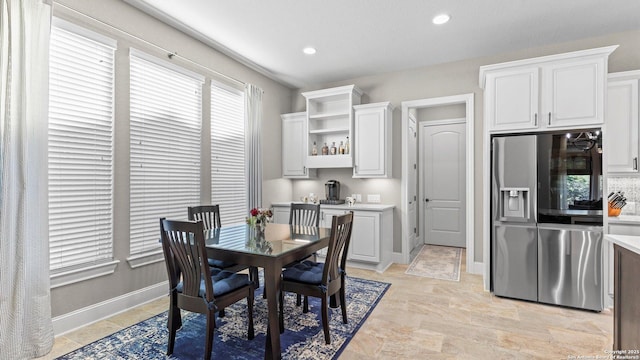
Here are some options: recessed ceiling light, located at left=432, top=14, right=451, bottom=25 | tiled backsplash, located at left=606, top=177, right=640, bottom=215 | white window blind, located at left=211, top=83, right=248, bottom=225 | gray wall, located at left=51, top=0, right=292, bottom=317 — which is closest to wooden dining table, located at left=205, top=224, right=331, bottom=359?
gray wall, located at left=51, top=0, right=292, bottom=317

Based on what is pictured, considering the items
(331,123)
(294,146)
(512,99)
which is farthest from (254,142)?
(512,99)

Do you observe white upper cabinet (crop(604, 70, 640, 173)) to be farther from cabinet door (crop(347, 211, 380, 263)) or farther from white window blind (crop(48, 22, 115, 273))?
white window blind (crop(48, 22, 115, 273))

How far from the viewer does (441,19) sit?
312 centimetres

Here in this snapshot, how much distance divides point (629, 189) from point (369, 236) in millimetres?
2929

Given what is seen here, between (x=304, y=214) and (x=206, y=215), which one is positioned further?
(x=304, y=214)

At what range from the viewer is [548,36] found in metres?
3.47

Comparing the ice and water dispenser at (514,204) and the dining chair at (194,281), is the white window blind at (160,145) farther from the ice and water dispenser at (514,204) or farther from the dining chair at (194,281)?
the ice and water dispenser at (514,204)

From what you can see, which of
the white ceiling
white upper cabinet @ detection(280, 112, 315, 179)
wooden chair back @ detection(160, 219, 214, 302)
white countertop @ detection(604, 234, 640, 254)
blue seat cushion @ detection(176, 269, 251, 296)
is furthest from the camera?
white upper cabinet @ detection(280, 112, 315, 179)

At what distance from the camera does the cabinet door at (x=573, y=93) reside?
2.93 m

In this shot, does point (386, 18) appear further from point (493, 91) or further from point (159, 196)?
point (159, 196)

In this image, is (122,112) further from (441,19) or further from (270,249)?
(441,19)

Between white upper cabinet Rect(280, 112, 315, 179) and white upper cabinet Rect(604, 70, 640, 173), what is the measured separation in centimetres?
370

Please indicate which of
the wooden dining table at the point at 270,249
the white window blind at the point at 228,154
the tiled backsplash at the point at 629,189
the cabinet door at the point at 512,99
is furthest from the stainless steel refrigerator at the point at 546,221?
the white window blind at the point at 228,154

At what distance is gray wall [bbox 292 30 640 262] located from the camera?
3398mm
